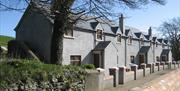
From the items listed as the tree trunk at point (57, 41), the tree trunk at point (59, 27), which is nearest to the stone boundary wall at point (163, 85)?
the tree trunk at point (59, 27)

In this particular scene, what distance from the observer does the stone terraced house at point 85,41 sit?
98.5ft

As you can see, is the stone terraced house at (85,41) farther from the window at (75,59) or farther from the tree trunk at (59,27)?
the tree trunk at (59,27)

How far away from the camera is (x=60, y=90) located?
14031mm

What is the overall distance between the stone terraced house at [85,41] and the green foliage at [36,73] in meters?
8.03

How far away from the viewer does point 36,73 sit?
1205 centimetres

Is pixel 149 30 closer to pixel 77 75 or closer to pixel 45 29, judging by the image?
pixel 45 29

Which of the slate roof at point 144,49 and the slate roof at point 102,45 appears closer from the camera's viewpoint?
the slate roof at point 102,45

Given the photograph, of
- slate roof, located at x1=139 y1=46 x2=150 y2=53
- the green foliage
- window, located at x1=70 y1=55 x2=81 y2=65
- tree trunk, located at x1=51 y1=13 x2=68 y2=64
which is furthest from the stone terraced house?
the green foliage

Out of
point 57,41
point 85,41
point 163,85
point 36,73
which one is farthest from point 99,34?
point 163,85

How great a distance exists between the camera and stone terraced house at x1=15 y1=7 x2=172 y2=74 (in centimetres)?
3002

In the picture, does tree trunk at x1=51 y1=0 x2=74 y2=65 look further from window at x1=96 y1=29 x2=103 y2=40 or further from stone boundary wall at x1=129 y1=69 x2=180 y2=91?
window at x1=96 y1=29 x2=103 y2=40

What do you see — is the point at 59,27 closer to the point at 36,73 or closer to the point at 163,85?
the point at 36,73

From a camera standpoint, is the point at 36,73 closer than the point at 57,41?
Yes

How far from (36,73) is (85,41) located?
72.1ft
